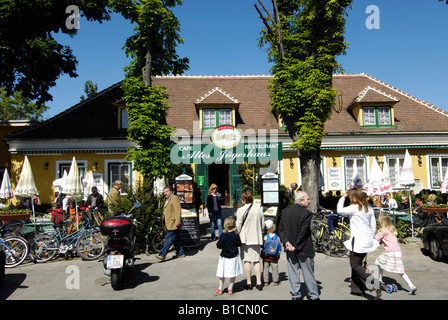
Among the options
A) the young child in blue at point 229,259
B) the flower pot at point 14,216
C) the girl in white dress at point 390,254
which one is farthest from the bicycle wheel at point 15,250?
the girl in white dress at point 390,254

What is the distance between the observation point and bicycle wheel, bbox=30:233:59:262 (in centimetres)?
911

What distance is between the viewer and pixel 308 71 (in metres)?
11.7

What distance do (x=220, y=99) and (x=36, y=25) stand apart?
9.89 m

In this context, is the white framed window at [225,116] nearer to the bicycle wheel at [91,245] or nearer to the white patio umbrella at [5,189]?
the white patio umbrella at [5,189]

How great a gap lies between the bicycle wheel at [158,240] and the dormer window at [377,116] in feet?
49.4

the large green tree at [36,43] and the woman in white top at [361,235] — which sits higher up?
the large green tree at [36,43]

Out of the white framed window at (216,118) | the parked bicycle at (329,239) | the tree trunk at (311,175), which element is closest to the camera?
the parked bicycle at (329,239)

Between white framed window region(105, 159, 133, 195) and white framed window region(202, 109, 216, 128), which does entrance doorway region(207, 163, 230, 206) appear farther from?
white framed window region(105, 159, 133, 195)

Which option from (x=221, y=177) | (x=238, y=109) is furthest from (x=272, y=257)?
(x=238, y=109)

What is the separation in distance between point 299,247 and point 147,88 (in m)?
8.02

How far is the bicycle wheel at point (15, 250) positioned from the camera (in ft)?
28.6

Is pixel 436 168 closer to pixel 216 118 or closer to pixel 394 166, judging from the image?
pixel 394 166

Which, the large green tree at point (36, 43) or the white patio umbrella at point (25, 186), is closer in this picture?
the white patio umbrella at point (25, 186)
